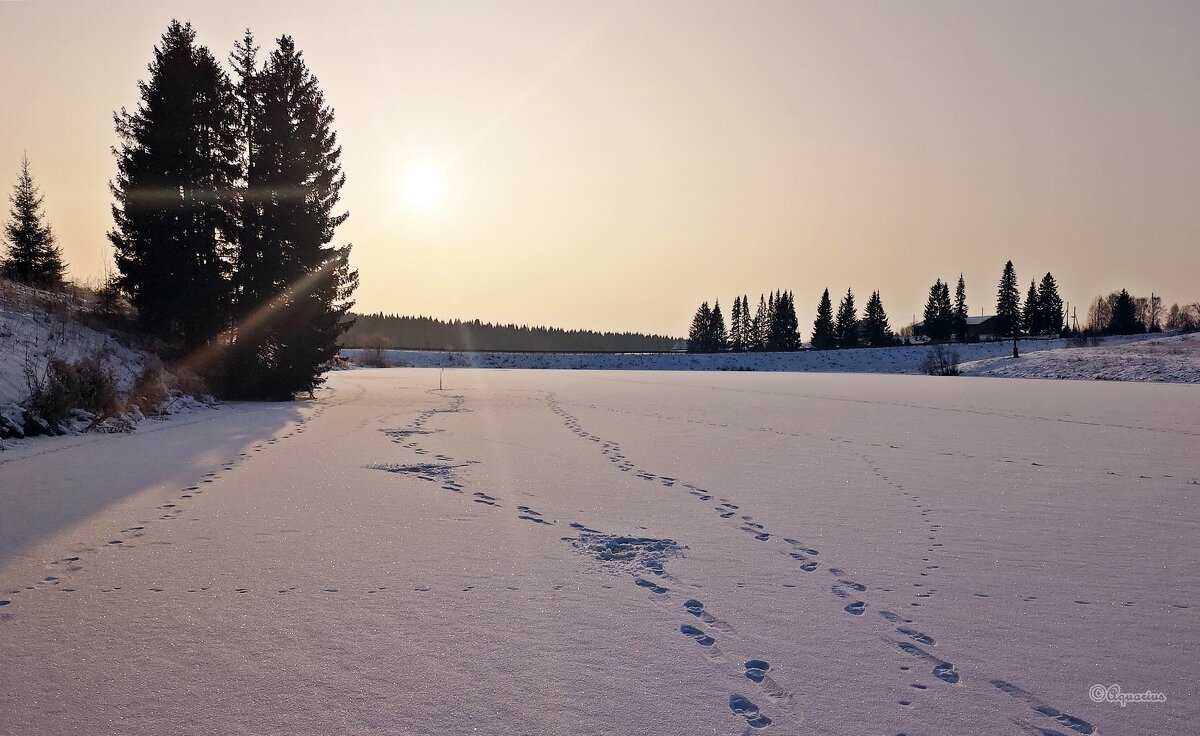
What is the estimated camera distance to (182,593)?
388 centimetres

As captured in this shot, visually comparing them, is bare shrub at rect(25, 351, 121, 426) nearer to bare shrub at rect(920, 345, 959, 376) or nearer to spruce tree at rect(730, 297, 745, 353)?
bare shrub at rect(920, 345, 959, 376)

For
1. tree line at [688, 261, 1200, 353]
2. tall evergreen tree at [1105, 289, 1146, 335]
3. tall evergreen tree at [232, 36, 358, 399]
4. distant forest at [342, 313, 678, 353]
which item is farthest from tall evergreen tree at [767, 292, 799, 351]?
tall evergreen tree at [232, 36, 358, 399]

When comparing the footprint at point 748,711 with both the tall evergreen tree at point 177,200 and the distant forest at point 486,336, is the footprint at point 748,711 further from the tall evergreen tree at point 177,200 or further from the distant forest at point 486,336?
the distant forest at point 486,336

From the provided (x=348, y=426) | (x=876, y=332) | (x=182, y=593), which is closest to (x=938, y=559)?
(x=182, y=593)

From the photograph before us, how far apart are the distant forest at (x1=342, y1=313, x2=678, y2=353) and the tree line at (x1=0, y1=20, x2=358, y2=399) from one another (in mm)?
135120

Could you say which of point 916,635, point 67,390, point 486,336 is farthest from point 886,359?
point 486,336

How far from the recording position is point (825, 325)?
89562mm

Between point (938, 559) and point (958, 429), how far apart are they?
8.75 metres

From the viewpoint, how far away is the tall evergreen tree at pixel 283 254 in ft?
66.3

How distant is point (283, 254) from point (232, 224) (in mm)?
2141

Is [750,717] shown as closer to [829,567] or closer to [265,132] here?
[829,567]

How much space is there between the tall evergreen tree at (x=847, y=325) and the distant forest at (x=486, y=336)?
70.7 metres

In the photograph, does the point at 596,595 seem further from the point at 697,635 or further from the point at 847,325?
the point at 847,325

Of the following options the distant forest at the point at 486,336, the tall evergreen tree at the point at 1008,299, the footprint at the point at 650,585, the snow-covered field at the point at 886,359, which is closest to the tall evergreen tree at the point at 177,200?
the footprint at the point at 650,585
